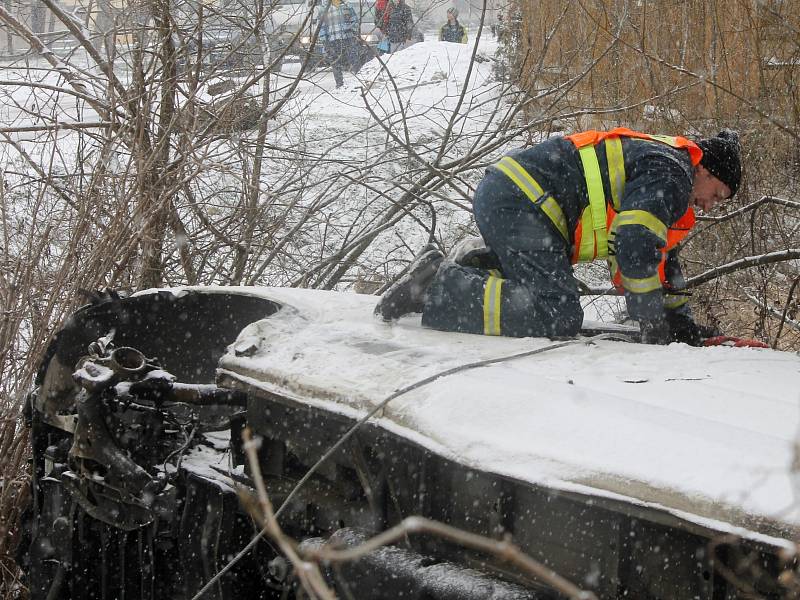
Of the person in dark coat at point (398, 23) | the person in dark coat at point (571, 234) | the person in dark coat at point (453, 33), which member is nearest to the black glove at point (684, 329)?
the person in dark coat at point (571, 234)

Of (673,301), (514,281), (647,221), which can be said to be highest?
(647,221)

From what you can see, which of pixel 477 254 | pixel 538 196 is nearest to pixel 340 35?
pixel 477 254

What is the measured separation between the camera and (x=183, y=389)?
3178mm

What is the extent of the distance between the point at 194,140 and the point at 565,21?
342 cm

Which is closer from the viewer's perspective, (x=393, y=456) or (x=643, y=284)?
(x=393, y=456)

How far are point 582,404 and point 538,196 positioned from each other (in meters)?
1.85

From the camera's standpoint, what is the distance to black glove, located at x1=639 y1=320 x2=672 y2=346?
135 inches

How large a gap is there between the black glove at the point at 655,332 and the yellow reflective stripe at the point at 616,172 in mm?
601

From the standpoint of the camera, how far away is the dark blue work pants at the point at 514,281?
353 centimetres

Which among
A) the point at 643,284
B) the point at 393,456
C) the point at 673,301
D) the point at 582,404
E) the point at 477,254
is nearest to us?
the point at 582,404

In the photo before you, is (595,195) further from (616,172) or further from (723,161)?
(723,161)

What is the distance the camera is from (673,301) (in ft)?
13.1

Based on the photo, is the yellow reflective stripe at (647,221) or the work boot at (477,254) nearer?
the yellow reflective stripe at (647,221)

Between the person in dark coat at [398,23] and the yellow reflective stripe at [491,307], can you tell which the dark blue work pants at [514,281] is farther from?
the person in dark coat at [398,23]
